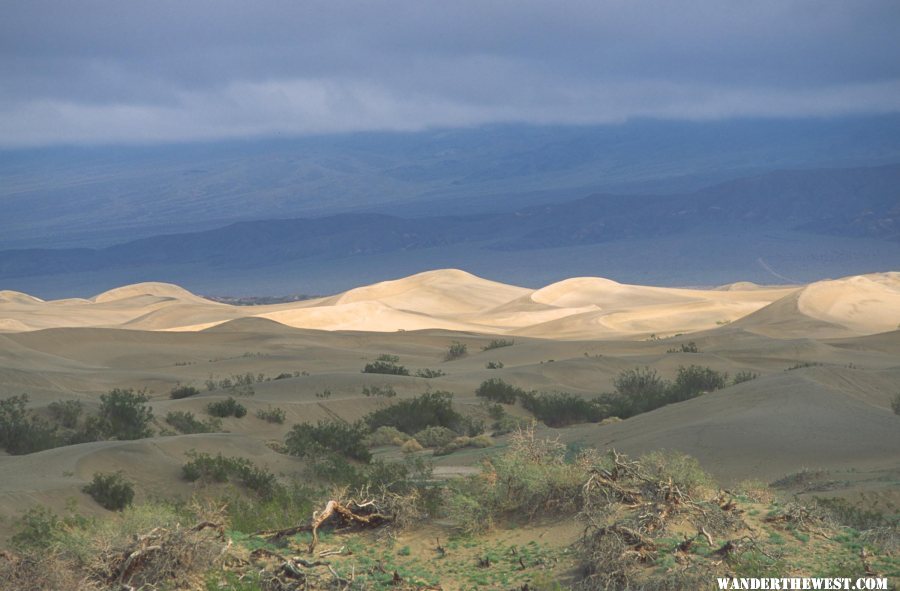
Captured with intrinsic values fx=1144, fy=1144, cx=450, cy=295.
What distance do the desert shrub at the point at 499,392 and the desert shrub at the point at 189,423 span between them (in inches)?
275

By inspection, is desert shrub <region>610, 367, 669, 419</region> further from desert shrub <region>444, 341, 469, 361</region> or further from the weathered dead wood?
the weathered dead wood

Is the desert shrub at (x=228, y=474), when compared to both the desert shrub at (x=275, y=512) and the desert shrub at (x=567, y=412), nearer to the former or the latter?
the desert shrub at (x=275, y=512)

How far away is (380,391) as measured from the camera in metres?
27.5

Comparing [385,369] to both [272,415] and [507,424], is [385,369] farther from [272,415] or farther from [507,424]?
[507,424]

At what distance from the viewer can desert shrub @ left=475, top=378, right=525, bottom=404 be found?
26.7m

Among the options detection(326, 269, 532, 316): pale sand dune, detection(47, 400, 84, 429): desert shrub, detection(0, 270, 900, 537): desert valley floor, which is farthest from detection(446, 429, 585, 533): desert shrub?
detection(326, 269, 532, 316): pale sand dune

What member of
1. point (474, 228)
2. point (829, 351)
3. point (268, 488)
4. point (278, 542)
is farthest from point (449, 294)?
point (474, 228)

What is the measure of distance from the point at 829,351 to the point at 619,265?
99.8 meters

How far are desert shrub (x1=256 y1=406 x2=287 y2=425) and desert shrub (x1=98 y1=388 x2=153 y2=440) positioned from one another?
92.4 inches

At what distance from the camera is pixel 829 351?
35.8 meters

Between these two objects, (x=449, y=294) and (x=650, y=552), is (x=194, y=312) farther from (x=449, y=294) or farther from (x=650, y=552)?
(x=650, y=552)

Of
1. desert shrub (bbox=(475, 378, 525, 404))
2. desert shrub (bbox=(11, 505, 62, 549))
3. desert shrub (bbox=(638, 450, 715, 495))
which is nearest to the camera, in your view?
desert shrub (bbox=(638, 450, 715, 495))

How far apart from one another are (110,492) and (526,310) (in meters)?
58.5


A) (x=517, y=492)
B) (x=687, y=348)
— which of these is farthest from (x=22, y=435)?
(x=687, y=348)
